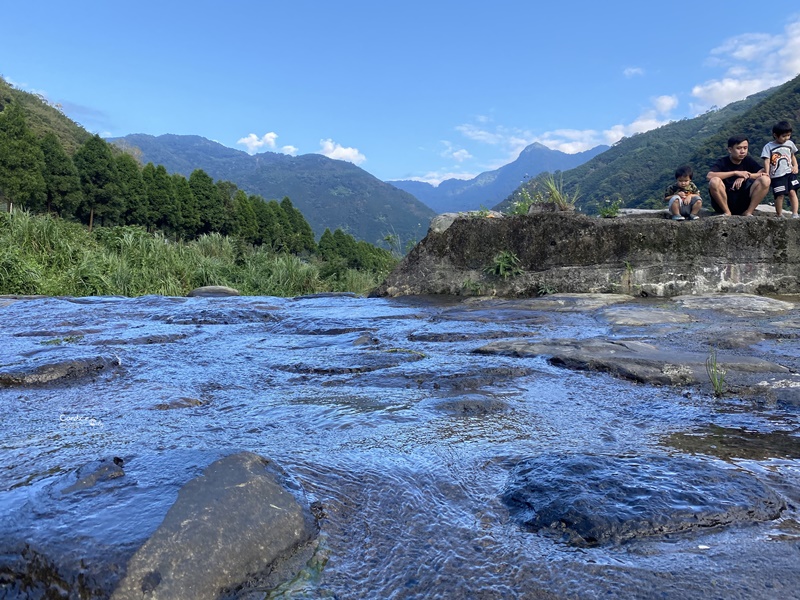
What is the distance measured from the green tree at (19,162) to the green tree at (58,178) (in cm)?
76

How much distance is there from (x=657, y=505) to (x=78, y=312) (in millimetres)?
5634

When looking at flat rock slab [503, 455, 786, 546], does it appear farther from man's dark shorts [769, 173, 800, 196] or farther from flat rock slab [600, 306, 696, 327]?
man's dark shorts [769, 173, 800, 196]

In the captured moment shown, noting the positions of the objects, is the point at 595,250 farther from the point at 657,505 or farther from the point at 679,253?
the point at 657,505

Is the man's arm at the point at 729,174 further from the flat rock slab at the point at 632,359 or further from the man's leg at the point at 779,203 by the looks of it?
the flat rock slab at the point at 632,359

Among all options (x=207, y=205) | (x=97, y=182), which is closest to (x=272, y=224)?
(x=207, y=205)

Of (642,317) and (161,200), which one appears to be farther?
(161,200)

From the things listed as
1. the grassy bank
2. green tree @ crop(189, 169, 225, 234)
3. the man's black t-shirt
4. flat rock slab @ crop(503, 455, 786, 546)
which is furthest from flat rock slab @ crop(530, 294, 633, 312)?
green tree @ crop(189, 169, 225, 234)

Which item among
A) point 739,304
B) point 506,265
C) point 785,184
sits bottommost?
point 739,304

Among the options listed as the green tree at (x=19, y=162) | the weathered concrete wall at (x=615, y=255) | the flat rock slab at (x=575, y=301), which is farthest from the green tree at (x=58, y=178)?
the flat rock slab at (x=575, y=301)

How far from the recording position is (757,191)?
7.20m

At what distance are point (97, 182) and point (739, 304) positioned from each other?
3408 cm

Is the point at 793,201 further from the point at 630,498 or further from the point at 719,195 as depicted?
the point at 630,498

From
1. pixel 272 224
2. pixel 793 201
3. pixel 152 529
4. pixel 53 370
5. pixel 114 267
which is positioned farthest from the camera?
pixel 272 224

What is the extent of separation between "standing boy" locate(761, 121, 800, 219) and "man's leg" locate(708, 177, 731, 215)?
58cm
